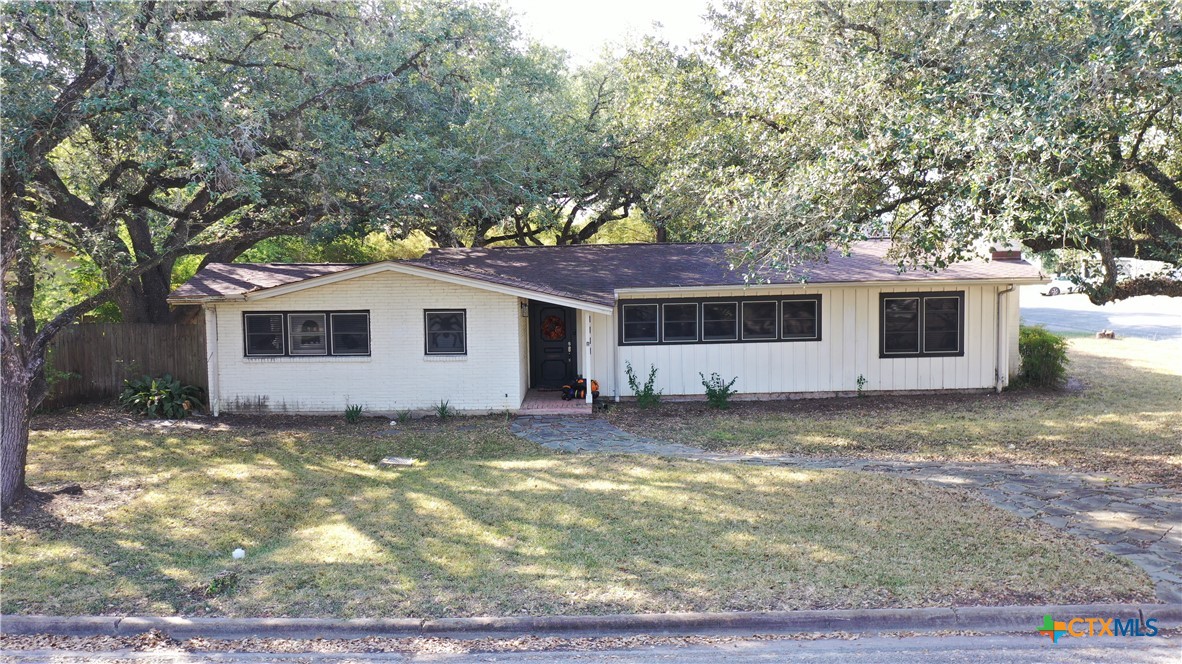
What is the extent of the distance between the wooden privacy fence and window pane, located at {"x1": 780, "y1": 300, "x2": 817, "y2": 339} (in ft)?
36.6

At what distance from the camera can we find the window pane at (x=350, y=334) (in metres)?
13.8

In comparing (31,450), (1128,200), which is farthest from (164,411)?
(1128,200)

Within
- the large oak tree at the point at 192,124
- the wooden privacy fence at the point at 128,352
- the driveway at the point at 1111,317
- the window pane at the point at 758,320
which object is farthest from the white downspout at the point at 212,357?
the driveway at the point at 1111,317

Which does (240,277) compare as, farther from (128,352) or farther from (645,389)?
(645,389)

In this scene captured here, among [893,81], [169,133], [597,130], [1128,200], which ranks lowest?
[1128,200]

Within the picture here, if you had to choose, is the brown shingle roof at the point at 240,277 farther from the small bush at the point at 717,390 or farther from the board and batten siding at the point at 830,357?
the small bush at the point at 717,390

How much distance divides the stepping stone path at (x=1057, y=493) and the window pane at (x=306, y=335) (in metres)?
4.29

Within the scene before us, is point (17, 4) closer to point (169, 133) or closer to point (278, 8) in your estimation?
point (169, 133)

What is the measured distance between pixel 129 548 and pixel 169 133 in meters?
→ 4.39

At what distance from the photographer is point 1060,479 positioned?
9102 millimetres

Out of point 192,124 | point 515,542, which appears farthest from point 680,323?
point 192,124

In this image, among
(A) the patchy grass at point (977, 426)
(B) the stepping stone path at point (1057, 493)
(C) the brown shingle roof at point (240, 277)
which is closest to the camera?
(B) the stepping stone path at point (1057, 493)

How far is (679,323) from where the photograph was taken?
584 inches

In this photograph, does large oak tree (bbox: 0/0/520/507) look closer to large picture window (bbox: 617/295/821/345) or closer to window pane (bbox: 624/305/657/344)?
window pane (bbox: 624/305/657/344)
